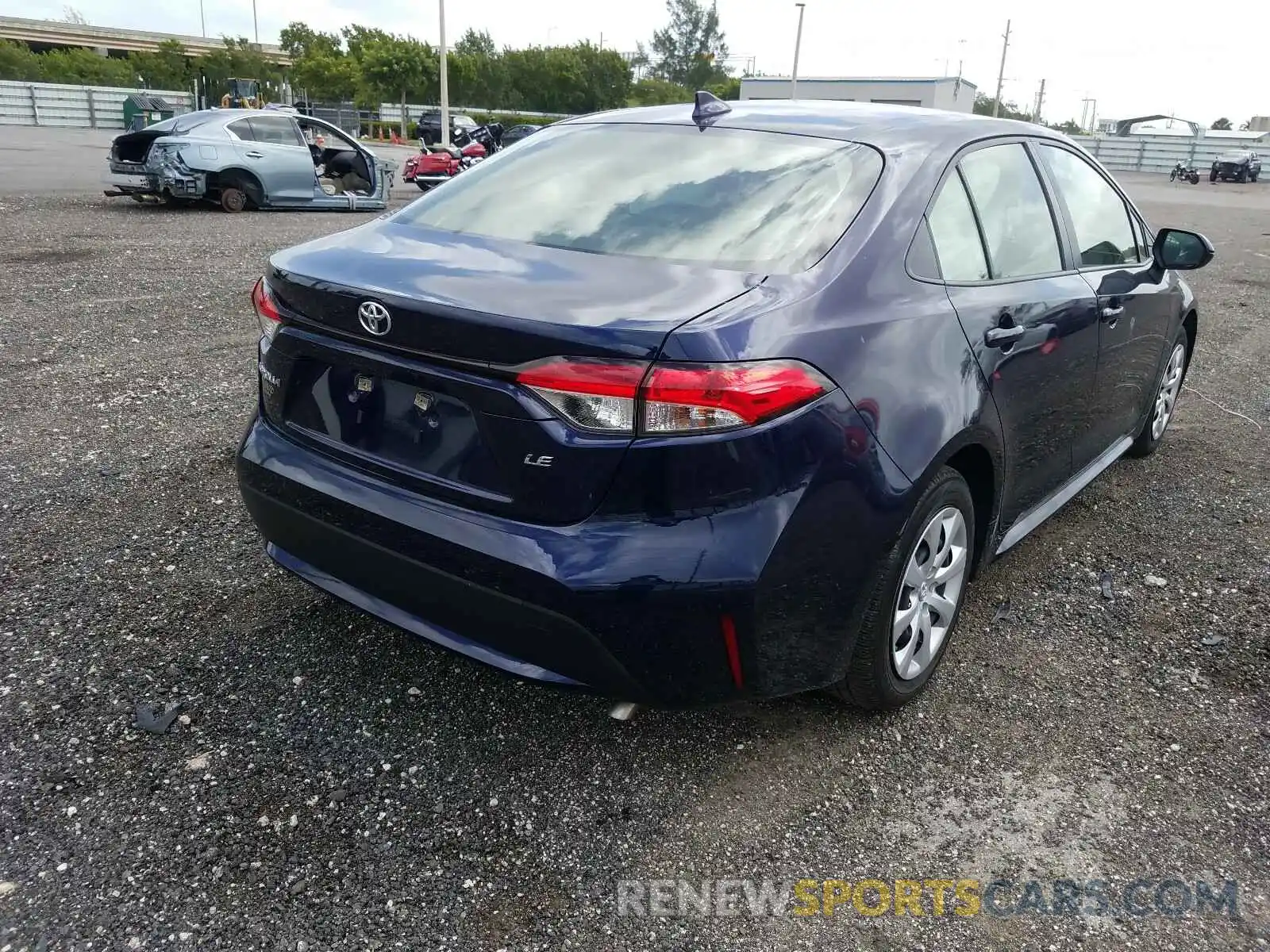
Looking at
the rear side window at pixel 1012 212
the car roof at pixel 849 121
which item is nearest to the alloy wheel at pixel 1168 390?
the rear side window at pixel 1012 212

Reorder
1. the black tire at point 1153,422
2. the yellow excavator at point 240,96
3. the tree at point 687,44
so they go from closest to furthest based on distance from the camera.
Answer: the black tire at point 1153,422 → the yellow excavator at point 240,96 → the tree at point 687,44

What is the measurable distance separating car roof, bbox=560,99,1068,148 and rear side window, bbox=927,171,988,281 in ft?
0.56

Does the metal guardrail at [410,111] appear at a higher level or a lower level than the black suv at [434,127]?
higher

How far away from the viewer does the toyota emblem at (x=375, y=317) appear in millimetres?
2275

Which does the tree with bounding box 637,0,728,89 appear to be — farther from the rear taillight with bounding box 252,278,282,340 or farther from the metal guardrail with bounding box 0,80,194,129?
the rear taillight with bounding box 252,278,282,340

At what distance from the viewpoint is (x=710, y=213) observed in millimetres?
2598

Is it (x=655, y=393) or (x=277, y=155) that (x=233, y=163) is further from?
(x=655, y=393)

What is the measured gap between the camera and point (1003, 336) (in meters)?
2.83

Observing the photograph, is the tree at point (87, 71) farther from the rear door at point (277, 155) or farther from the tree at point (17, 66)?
the rear door at point (277, 155)

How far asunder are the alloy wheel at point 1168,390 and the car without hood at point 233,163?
11.8 metres

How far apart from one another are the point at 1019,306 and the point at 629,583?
1631mm

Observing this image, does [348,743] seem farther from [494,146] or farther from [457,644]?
[494,146]

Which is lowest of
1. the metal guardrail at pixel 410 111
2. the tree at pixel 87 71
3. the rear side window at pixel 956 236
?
the rear side window at pixel 956 236

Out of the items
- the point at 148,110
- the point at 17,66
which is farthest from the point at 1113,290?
the point at 17,66
